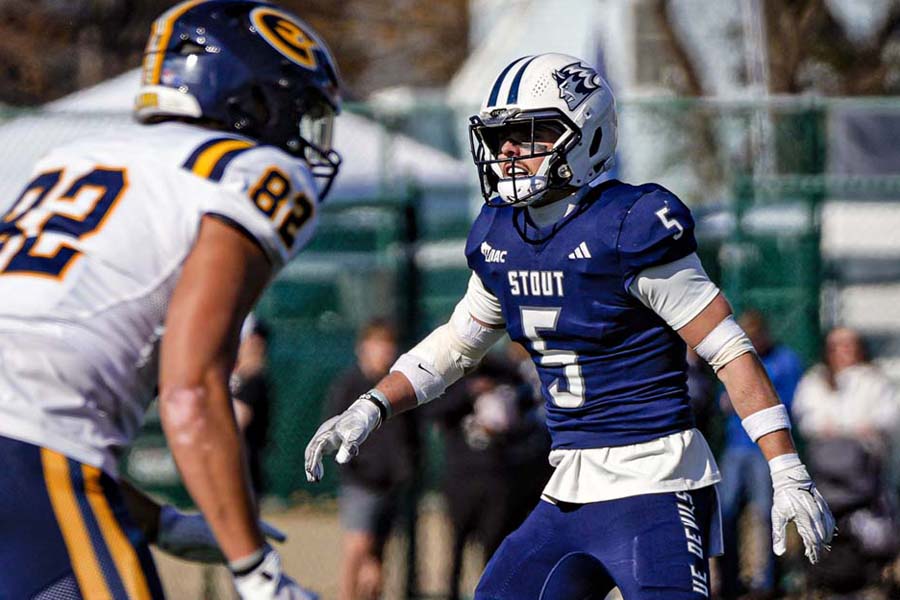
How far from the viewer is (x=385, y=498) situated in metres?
8.42

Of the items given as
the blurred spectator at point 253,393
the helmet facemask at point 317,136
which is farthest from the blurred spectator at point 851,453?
the helmet facemask at point 317,136

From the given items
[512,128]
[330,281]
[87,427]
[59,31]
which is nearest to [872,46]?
[330,281]

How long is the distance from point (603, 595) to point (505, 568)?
0.29m

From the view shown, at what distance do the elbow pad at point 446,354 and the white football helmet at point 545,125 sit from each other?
385 mm

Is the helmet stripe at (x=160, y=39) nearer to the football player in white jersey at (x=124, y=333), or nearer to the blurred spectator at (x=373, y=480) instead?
the football player in white jersey at (x=124, y=333)

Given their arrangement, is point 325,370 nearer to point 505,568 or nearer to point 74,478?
point 505,568

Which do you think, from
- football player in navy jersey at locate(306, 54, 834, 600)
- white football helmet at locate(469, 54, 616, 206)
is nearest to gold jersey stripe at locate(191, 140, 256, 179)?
football player in navy jersey at locate(306, 54, 834, 600)

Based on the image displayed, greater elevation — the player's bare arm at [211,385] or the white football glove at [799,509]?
the player's bare arm at [211,385]

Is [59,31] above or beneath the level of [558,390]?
beneath

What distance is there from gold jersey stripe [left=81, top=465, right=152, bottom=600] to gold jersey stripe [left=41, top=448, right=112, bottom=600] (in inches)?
1.3

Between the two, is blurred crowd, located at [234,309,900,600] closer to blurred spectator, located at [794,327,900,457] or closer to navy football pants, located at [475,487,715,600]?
blurred spectator, located at [794,327,900,457]

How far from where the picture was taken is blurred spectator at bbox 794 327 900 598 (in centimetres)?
817

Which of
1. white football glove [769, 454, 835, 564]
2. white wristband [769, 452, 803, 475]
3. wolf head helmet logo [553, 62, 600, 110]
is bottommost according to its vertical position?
white football glove [769, 454, 835, 564]

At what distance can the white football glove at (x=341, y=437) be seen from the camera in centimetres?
398
